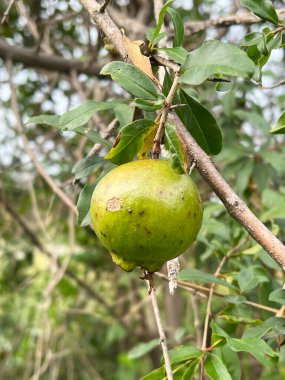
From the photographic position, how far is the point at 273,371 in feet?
5.15

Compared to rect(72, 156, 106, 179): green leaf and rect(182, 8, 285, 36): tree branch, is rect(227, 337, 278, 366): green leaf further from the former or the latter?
rect(182, 8, 285, 36): tree branch

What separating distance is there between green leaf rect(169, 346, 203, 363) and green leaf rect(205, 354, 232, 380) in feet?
0.06

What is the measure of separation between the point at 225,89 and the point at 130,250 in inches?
11.3

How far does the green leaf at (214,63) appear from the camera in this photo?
0.56 meters

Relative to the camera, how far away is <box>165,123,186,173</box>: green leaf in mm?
608

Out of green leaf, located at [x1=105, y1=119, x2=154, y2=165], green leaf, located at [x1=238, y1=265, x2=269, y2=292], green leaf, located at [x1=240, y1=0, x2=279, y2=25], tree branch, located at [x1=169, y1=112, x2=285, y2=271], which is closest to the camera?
tree branch, located at [x1=169, y1=112, x2=285, y2=271]

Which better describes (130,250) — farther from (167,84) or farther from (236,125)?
(236,125)

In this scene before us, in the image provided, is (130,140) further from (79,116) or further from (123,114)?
(123,114)

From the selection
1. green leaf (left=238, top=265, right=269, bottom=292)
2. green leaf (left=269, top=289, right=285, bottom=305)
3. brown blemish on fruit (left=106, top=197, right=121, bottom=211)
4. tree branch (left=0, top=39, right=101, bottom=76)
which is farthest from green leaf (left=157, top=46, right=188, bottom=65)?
tree branch (left=0, top=39, right=101, bottom=76)

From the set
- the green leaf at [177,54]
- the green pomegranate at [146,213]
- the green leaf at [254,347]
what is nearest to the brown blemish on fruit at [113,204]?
the green pomegranate at [146,213]

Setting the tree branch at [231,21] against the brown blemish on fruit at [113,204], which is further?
the tree branch at [231,21]

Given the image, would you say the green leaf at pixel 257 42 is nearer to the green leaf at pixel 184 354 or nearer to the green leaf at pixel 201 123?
the green leaf at pixel 201 123

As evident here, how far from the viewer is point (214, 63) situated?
0.59 metres

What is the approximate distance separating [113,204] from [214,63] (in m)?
0.19
